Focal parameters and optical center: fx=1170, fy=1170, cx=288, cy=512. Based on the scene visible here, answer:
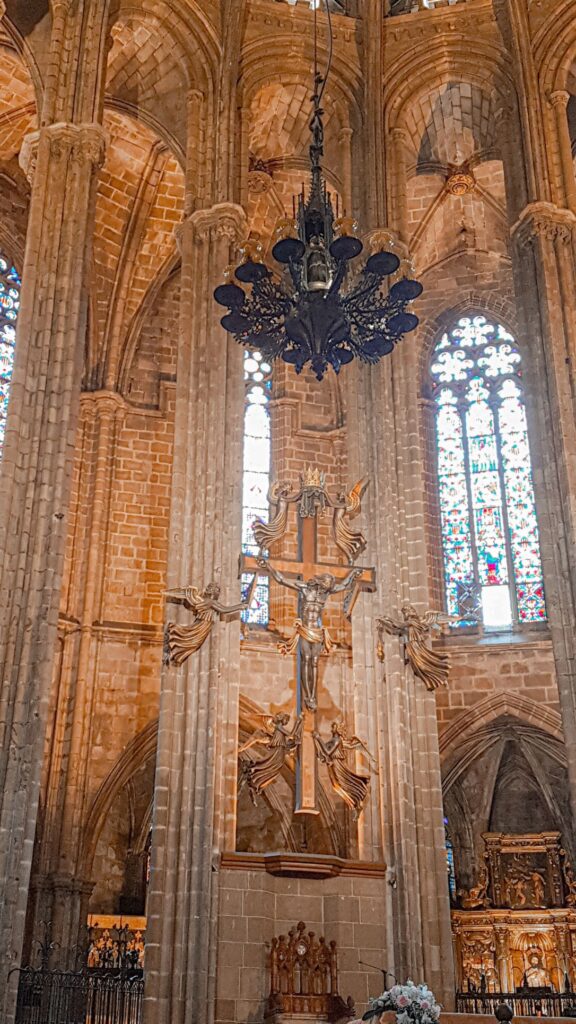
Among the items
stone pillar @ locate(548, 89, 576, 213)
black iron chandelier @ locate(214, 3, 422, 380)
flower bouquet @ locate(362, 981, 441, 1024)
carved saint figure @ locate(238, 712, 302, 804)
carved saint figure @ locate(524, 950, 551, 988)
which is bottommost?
flower bouquet @ locate(362, 981, 441, 1024)

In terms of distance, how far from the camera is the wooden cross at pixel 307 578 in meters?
12.0

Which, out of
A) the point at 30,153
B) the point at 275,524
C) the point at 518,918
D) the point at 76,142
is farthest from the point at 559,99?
the point at 518,918

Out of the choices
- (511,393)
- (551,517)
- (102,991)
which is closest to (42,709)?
(102,991)

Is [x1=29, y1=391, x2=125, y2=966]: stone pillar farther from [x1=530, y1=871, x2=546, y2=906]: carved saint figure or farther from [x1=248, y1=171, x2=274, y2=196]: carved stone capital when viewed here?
[x1=530, y1=871, x2=546, y2=906]: carved saint figure

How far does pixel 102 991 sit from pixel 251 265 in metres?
7.10

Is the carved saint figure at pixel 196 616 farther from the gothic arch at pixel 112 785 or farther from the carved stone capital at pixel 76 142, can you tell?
the carved stone capital at pixel 76 142

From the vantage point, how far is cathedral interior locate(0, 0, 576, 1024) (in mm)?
11477

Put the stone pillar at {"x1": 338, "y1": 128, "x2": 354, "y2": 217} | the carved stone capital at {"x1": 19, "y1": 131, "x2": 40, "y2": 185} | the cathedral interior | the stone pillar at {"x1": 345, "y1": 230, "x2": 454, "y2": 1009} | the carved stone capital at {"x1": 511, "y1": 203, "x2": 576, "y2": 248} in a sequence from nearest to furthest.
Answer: the cathedral interior, the stone pillar at {"x1": 345, "y1": 230, "x2": 454, "y2": 1009}, the carved stone capital at {"x1": 19, "y1": 131, "x2": 40, "y2": 185}, the carved stone capital at {"x1": 511, "y1": 203, "x2": 576, "y2": 248}, the stone pillar at {"x1": 338, "y1": 128, "x2": 354, "y2": 217}

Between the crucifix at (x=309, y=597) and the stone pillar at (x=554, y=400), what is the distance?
2.23 meters

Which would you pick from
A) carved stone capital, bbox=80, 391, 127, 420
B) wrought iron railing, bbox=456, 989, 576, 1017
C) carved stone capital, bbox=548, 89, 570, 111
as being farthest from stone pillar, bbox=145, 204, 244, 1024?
carved stone capital, bbox=548, 89, 570, 111

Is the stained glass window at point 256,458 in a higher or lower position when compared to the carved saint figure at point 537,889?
higher

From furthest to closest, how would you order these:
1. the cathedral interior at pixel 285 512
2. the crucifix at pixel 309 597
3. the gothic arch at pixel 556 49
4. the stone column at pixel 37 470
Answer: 1. the gothic arch at pixel 556 49
2. the crucifix at pixel 309 597
3. the cathedral interior at pixel 285 512
4. the stone column at pixel 37 470

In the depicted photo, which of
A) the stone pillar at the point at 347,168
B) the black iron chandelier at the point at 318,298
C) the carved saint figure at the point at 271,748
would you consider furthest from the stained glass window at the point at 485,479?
the black iron chandelier at the point at 318,298

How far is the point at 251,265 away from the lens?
10.7 metres
